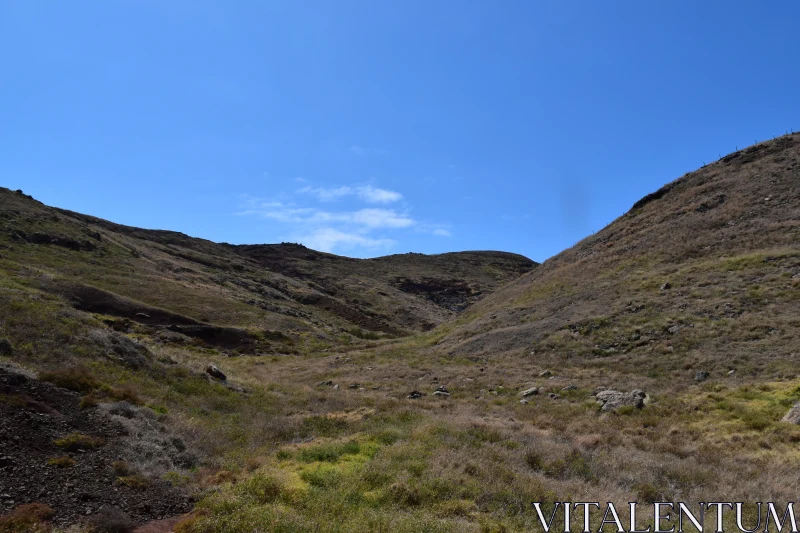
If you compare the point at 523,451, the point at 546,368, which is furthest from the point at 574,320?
the point at 523,451

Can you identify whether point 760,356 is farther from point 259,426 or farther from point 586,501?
point 259,426

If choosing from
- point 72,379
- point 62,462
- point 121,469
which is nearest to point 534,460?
point 121,469

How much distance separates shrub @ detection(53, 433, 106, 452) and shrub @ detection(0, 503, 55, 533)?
280 centimetres

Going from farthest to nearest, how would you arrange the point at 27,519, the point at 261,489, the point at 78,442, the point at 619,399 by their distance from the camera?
the point at 619,399
the point at 78,442
the point at 261,489
the point at 27,519

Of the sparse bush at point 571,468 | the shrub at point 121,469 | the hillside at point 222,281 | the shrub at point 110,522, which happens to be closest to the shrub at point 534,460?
the sparse bush at point 571,468

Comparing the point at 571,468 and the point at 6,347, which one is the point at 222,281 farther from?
the point at 571,468

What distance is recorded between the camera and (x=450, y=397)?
21.5 m

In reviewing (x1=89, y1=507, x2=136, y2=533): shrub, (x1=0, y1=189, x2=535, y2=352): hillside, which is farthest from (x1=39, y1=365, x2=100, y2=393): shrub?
(x1=0, y1=189, x2=535, y2=352): hillside

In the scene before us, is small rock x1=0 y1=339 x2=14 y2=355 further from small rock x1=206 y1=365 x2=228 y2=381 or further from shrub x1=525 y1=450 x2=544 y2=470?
shrub x1=525 y1=450 x2=544 y2=470

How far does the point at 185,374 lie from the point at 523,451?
635 inches

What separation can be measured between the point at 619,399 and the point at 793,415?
5.15 m

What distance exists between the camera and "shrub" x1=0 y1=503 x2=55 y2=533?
658cm

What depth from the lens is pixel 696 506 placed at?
8383 millimetres

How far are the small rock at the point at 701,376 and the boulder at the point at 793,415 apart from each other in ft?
17.3
